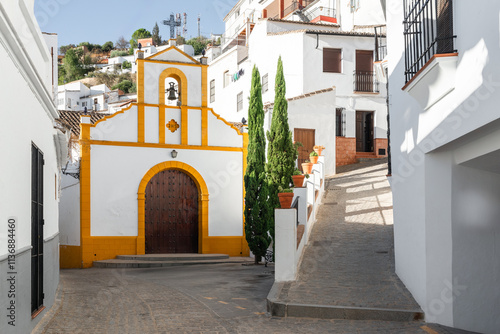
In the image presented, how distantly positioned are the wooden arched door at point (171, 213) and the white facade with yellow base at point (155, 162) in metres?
0.22

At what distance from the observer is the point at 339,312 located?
7938 mm

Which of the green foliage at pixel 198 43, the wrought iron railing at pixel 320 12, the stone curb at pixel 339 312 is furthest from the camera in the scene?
the green foliage at pixel 198 43

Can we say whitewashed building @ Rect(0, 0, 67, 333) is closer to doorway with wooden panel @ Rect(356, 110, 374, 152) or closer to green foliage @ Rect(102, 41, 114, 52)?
doorway with wooden panel @ Rect(356, 110, 374, 152)

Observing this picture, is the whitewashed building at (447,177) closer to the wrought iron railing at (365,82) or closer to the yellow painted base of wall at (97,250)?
the yellow painted base of wall at (97,250)

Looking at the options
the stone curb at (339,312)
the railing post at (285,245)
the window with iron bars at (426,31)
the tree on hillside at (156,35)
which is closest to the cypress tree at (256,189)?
the railing post at (285,245)

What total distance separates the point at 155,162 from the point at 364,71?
12.5 metres

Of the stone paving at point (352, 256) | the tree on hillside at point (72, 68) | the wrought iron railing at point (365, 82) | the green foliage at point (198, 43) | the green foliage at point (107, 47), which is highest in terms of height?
the green foliage at point (107, 47)

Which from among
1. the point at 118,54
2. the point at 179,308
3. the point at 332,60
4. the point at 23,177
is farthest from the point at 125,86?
the point at 23,177

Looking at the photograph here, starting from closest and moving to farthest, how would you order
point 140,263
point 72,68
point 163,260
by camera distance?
point 140,263
point 163,260
point 72,68

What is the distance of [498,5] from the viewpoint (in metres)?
4.87

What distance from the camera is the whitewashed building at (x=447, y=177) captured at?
6148 mm

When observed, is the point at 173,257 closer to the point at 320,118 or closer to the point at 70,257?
the point at 70,257

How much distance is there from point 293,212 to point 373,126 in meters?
17.0

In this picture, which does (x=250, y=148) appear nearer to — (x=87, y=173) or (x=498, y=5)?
(x=87, y=173)
